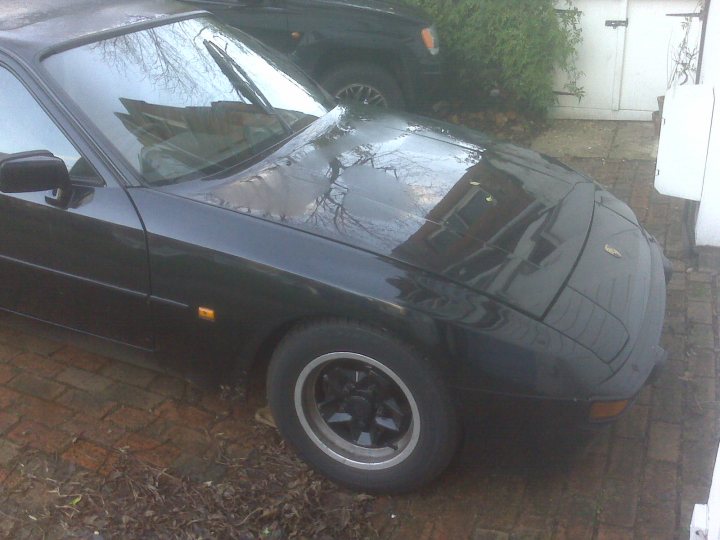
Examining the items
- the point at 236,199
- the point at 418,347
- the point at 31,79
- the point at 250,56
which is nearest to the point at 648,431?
the point at 418,347

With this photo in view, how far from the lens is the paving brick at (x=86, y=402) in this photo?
3701 mm

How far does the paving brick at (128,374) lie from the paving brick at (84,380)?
0.15 ft

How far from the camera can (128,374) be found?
398 centimetres

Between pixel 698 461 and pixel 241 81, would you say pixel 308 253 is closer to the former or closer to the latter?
pixel 241 81

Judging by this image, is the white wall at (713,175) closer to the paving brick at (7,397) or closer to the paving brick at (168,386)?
the paving brick at (168,386)

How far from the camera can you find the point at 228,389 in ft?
11.2

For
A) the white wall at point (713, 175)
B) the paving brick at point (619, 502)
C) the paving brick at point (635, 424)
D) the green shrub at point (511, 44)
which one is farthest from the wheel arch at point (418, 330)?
the green shrub at point (511, 44)

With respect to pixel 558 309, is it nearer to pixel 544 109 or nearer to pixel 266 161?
pixel 266 161

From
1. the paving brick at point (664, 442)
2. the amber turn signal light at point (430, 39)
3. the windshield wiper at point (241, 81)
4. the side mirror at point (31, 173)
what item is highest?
the windshield wiper at point (241, 81)

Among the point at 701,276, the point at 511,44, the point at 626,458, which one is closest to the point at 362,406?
the point at 626,458

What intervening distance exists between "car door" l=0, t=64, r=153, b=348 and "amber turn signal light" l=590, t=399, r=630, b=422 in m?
1.75

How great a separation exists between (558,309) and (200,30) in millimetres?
2368

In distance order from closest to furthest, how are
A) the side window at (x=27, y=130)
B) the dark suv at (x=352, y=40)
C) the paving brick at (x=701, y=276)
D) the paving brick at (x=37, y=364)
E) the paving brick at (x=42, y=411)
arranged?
the side window at (x=27, y=130), the paving brick at (x=42, y=411), the paving brick at (x=37, y=364), the paving brick at (x=701, y=276), the dark suv at (x=352, y=40)

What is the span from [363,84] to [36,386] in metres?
3.72
